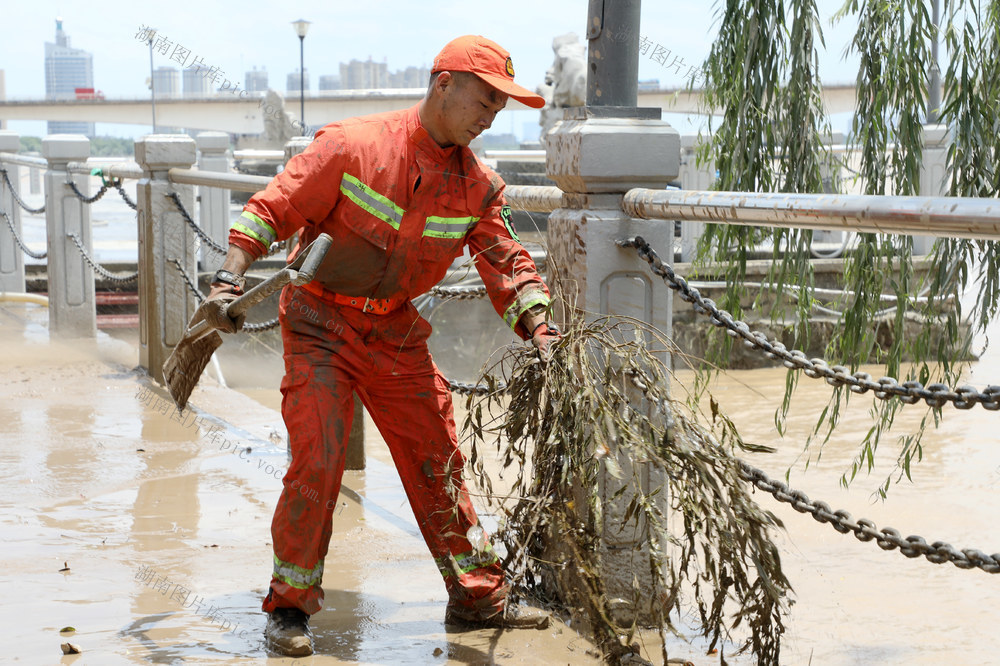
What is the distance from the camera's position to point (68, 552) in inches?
159

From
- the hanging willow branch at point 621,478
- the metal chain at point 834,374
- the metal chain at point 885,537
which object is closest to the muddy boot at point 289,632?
the hanging willow branch at point 621,478

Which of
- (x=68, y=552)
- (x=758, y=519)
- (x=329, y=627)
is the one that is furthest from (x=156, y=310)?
(x=758, y=519)

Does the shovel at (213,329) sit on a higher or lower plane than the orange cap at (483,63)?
lower

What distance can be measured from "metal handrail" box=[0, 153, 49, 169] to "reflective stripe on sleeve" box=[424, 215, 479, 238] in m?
7.35

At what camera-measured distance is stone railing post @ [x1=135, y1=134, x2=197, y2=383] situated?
7.00 metres

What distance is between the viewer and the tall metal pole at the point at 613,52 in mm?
3373

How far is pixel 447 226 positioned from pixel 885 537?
1.45 meters

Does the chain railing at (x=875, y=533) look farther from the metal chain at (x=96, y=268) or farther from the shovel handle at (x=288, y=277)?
the metal chain at (x=96, y=268)

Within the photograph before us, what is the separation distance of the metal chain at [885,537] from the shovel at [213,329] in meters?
1.22

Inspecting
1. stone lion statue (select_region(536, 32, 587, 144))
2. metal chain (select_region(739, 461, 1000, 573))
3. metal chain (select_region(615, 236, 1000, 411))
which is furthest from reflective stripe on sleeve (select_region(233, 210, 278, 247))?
stone lion statue (select_region(536, 32, 587, 144))

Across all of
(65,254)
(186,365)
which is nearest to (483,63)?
(186,365)

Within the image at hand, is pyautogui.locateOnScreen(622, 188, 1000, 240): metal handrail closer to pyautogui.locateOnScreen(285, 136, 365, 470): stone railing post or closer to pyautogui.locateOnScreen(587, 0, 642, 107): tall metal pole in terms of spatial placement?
pyautogui.locateOnScreen(587, 0, 642, 107): tall metal pole

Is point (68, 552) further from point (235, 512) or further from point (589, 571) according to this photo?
point (589, 571)

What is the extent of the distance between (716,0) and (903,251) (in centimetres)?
117
